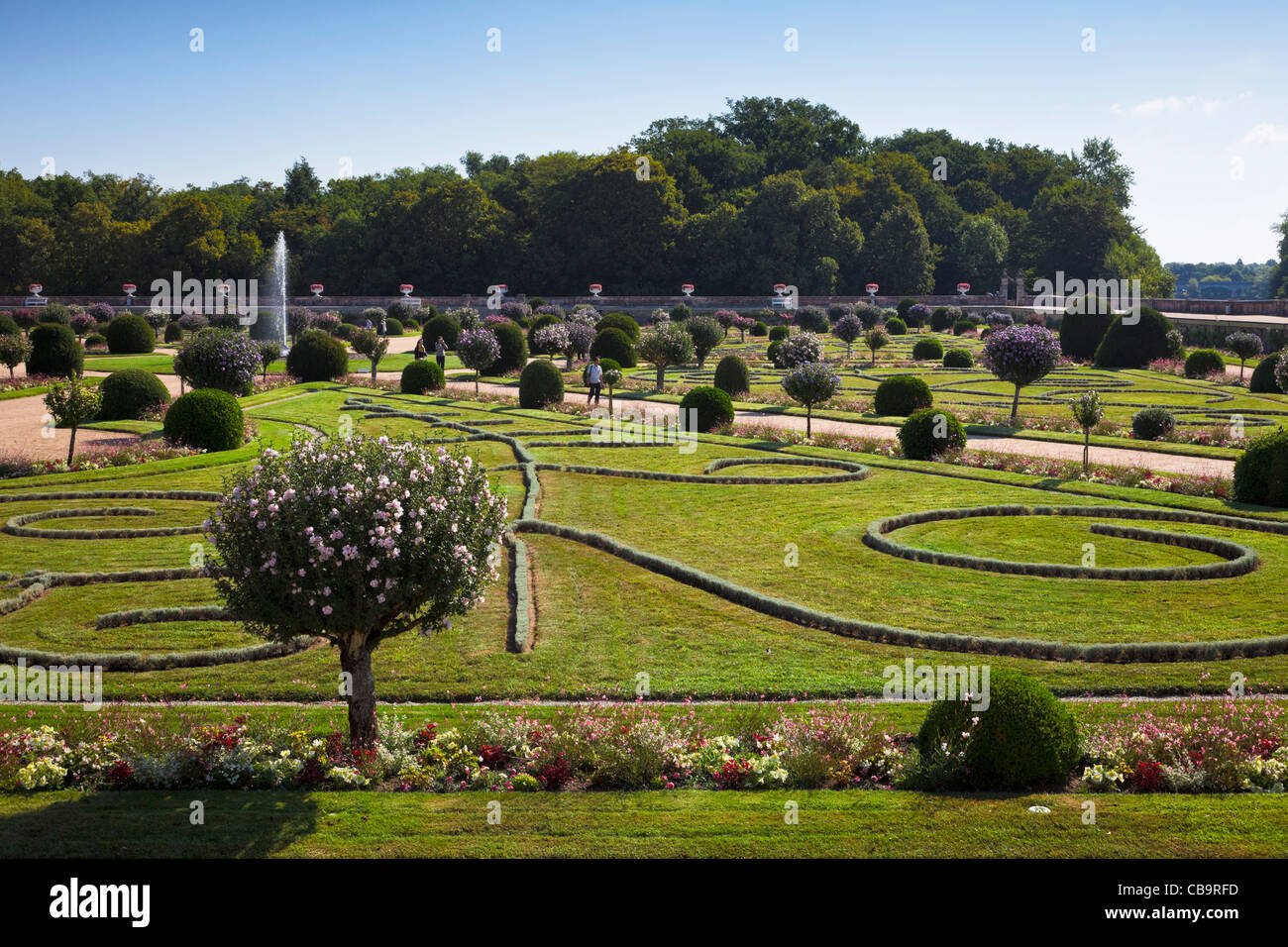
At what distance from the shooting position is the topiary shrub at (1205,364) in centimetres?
3941

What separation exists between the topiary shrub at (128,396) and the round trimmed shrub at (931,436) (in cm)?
1785

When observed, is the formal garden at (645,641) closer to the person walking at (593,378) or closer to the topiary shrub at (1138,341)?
the person walking at (593,378)

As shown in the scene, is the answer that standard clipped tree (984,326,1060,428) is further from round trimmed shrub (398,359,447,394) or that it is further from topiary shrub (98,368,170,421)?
topiary shrub (98,368,170,421)

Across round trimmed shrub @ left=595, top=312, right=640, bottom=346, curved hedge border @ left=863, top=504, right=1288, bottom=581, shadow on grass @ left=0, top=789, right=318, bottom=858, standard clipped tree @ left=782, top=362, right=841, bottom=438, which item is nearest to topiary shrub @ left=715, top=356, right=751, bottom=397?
standard clipped tree @ left=782, top=362, right=841, bottom=438

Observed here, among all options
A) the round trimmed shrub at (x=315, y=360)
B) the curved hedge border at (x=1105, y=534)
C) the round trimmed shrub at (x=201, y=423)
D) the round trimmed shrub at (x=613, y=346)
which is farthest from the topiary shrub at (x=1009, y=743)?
the round trimmed shrub at (x=613, y=346)

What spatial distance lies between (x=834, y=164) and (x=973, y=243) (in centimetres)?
1621

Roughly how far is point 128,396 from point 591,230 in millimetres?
59686

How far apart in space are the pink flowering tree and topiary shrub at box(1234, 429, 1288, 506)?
14197 mm

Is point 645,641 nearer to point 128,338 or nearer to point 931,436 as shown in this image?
point 931,436

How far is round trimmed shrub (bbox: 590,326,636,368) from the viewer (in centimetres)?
4184

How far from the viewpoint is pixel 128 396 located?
26.9 meters

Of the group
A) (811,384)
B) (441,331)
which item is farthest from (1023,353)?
(441,331)

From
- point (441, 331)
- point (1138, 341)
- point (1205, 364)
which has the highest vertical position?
point (441, 331)
